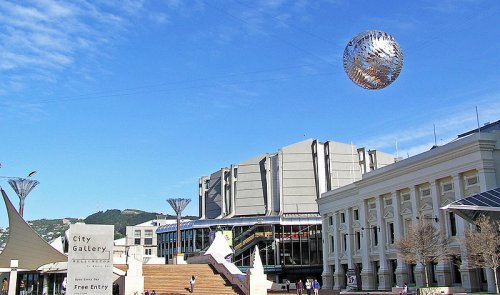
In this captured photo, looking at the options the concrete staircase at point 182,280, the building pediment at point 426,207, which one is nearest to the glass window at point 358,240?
the building pediment at point 426,207

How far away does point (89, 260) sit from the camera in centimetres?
1236

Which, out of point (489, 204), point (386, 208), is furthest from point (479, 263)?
point (386, 208)

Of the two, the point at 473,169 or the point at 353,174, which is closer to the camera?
the point at 473,169

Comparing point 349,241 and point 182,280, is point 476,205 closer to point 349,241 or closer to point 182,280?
point 182,280

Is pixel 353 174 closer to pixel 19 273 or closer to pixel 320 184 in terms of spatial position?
pixel 320 184

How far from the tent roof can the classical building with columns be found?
25629 mm

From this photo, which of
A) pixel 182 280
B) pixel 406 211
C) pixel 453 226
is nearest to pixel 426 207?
pixel 406 211

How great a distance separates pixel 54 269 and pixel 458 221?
30.4m

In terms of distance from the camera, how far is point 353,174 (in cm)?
8644

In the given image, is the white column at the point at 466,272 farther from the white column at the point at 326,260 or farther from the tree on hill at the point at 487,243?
the white column at the point at 326,260

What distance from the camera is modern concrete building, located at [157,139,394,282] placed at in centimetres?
7650

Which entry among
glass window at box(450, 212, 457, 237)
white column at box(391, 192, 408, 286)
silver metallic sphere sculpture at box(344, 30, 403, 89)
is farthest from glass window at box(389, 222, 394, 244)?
silver metallic sphere sculpture at box(344, 30, 403, 89)

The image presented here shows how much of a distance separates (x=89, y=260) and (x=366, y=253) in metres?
39.8

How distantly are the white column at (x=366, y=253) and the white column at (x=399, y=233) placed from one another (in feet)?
14.0
